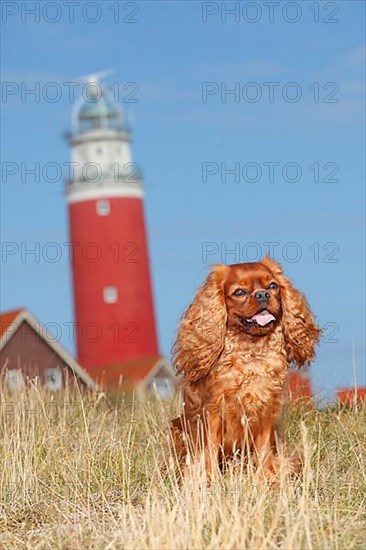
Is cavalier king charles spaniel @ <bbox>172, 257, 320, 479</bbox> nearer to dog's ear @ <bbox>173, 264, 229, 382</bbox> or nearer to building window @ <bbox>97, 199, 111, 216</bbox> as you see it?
dog's ear @ <bbox>173, 264, 229, 382</bbox>

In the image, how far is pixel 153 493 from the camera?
5.73m

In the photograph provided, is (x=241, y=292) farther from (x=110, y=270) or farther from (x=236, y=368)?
(x=110, y=270)

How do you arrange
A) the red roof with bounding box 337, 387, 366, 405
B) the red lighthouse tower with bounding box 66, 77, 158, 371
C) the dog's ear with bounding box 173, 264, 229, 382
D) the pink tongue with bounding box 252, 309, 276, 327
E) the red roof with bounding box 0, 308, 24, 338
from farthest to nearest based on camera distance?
the red lighthouse tower with bounding box 66, 77, 158, 371
the red roof with bounding box 0, 308, 24, 338
the red roof with bounding box 337, 387, 366, 405
the dog's ear with bounding box 173, 264, 229, 382
the pink tongue with bounding box 252, 309, 276, 327

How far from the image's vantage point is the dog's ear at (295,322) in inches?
286

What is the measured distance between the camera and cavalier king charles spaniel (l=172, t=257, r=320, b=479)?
6.78 metres

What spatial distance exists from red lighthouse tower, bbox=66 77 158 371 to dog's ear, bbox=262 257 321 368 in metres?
37.2

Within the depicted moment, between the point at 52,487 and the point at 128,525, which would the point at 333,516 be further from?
the point at 52,487

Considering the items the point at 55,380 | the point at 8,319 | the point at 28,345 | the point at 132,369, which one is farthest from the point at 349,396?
the point at 132,369

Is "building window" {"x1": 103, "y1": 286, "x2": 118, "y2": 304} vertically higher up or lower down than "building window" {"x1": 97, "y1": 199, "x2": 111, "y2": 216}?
lower down

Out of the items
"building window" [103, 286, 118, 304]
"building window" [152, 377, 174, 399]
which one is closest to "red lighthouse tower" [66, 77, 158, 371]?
"building window" [103, 286, 118, 304]

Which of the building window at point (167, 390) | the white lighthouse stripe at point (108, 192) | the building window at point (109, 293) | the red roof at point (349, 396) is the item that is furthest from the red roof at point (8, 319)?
the red roof at point (349, 396)

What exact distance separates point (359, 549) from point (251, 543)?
455 mm

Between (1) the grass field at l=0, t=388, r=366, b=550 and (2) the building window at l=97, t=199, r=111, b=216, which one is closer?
(1) the grass field at l=0, t=388, r=366, b=550

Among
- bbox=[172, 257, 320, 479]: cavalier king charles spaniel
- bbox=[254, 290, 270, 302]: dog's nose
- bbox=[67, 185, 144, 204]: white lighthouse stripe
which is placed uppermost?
bbox=[67, 185, 144, 204]: white lighthouse stripe
